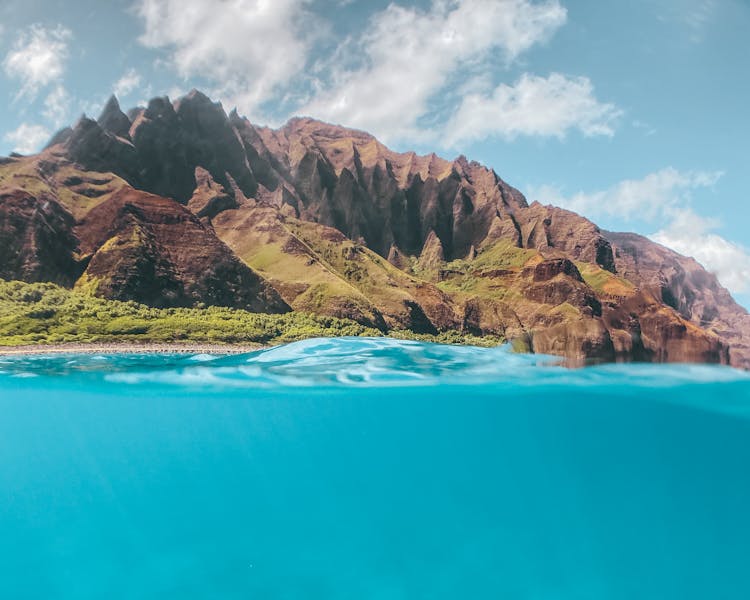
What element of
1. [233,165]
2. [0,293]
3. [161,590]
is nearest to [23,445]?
[161,590]

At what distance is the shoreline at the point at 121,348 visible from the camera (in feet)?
133

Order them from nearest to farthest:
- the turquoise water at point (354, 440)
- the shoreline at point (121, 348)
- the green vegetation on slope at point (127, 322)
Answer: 1. the turquoise water at point (354, 440)
2. the shoreline at point (121, 348)
3. the green vegetation on slope at point (127, 322)

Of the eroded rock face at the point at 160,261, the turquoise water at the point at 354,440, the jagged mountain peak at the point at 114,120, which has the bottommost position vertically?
the turquoise water at the point at 354,440

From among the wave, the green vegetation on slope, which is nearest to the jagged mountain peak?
the green vegetation on slope

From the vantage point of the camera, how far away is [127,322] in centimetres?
5553

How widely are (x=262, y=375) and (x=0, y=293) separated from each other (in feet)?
167

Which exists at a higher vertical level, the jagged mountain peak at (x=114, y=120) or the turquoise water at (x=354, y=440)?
the jagged mountain peak at (x=114, y=120)

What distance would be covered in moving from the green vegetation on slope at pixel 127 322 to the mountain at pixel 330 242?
12.8 feet

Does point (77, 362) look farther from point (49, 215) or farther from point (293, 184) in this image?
point (293, 184)

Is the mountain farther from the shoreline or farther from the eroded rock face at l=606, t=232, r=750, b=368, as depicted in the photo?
the shoreline

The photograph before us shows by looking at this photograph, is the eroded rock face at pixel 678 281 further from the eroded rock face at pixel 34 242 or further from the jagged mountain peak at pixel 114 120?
the jagged mountain peak at pixel 114 120

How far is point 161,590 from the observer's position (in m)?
16.3

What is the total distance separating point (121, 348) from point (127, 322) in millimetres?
10195

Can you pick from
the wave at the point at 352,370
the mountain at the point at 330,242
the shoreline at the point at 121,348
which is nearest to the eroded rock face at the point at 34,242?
the mountain at the point at 330,242
